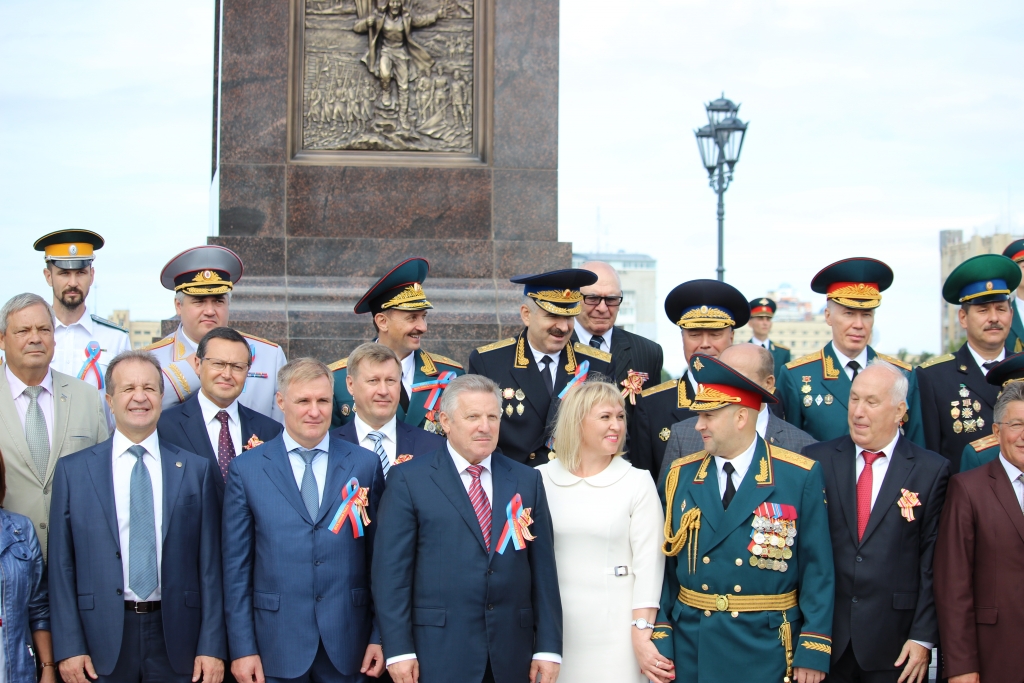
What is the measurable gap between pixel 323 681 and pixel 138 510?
1.07 meters

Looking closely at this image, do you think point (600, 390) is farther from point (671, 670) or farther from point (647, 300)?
point (647, 300)

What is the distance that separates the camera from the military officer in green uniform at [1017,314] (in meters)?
6.40

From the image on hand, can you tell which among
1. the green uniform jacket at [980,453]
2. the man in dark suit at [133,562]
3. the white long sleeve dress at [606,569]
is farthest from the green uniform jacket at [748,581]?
the man in dark suit at [133,562]

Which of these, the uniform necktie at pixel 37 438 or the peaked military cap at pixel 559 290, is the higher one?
the peaked military cap at pixel 559 290

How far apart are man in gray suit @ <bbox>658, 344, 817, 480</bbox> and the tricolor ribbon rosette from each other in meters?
1.42

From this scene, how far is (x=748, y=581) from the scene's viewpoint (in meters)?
4.34

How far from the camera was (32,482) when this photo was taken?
15.6 feet

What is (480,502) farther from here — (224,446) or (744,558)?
(224,446)

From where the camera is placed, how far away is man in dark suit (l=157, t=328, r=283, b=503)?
5.11m

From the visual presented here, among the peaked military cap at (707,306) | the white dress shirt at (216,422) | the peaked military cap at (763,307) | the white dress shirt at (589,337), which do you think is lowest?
the white dress shirt at (216,422)

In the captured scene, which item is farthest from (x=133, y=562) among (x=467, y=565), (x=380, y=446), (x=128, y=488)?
(x=467, y=565)

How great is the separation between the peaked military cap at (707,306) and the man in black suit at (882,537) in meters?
1.31

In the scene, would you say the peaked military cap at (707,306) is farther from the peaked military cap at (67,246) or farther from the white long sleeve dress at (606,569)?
the peaked military cap at (67,246)

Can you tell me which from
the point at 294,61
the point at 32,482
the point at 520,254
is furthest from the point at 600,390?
the point at 294,61
